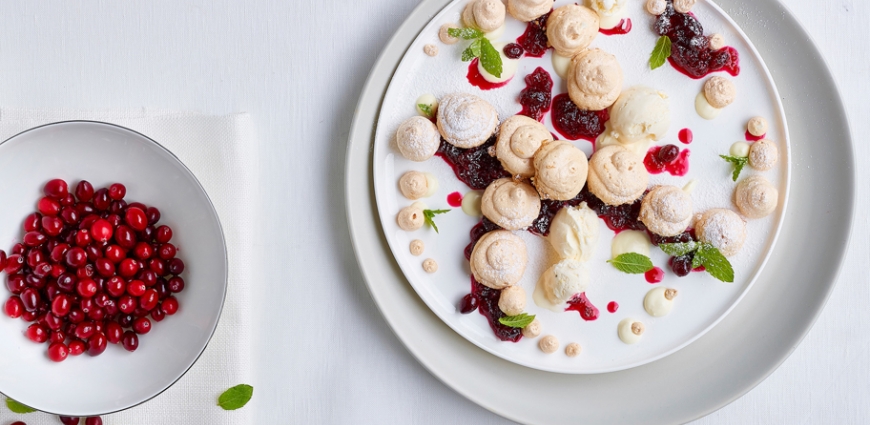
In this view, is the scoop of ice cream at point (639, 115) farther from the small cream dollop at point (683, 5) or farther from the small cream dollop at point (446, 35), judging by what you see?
the small cream dollop at point (446, 35)

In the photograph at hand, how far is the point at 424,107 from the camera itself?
1.96 m

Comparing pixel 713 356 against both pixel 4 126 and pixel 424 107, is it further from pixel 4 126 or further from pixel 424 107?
pixel 4 126

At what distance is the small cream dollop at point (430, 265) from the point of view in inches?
77.6

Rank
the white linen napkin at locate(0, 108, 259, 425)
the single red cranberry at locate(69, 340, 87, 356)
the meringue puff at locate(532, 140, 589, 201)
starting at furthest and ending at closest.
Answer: the white linen napkin at locate(0, 108, 259, 425)
the single red cranberry at locate(69, 340, 87, 356)
the meringue puff at locate(532, 140, 589, 201)

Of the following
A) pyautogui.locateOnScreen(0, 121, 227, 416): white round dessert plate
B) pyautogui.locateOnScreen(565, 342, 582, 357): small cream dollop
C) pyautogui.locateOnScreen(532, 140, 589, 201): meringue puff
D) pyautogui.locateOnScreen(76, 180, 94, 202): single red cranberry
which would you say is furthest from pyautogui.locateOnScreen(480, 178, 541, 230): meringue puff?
pyautogui.locateOnScreen(76, 180, 94, 202): single red cranberry

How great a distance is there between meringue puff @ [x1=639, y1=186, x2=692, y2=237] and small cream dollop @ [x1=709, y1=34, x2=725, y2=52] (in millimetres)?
491

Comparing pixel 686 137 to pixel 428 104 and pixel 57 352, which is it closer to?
pixel 428 104

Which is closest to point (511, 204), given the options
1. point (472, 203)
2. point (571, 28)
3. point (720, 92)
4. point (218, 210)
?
point (472, 203)

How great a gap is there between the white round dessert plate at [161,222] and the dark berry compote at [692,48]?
162 centimetres

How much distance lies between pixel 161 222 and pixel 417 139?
0.92m

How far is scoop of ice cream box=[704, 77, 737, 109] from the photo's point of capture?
1.92 meters

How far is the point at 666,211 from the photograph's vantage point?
1853 millimetres

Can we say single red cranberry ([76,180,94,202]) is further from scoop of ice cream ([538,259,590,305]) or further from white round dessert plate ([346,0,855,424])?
scoop of ice cream ([538,259,590,305])

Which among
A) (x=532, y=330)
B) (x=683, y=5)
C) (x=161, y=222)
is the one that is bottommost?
(x=532, y=330)
